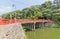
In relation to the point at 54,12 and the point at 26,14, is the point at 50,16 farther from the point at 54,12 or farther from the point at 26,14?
the point at 26,14

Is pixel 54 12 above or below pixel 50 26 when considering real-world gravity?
above

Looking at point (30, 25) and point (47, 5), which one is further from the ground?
point (47, 5)

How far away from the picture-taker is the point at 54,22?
57.6 metres

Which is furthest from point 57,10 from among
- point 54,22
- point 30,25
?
point 30,25

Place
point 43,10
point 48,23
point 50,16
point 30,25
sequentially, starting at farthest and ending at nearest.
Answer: point 43,10, point 50,16, point 48,23, point 30,25

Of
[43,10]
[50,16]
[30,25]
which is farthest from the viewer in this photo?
[43,10]

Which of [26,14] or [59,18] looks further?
[26,14]

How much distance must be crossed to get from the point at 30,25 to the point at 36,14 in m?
12.9

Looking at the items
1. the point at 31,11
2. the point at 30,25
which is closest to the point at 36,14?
the point at 31,11

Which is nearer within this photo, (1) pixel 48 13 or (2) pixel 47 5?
(1) pixel 48 13

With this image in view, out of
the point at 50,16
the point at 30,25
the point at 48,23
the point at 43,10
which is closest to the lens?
the point at 30,25

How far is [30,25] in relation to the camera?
1988 inches

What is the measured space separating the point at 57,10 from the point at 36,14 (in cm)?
693

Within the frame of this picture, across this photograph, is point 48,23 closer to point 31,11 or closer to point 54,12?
point 54,12
